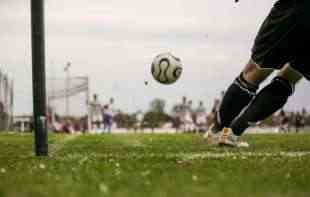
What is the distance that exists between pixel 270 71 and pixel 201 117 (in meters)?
32.7

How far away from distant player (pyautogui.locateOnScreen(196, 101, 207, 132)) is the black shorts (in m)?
32.1

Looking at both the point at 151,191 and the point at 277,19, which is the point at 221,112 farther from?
the point at 151,191

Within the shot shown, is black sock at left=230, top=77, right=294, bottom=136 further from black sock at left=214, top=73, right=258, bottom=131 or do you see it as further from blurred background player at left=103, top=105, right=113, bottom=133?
blurred background player at left=103, top=105, right=113, bottom=133

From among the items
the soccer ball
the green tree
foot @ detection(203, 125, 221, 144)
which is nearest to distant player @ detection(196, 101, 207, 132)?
the green tree

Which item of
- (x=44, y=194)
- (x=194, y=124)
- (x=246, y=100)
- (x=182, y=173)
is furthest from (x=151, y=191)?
(x=194, y=124)

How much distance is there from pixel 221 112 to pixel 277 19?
1.74 meters

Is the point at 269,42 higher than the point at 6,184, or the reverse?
the point at 269,42

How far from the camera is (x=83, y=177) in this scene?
4.35 metres

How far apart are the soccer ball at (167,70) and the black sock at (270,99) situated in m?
5.88

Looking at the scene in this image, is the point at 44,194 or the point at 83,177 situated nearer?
the point at 44,194

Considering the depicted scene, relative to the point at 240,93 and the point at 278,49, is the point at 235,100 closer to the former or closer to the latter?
the point at 240,93

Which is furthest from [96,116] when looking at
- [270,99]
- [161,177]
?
[161,177]

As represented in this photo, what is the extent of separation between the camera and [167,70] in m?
13.2

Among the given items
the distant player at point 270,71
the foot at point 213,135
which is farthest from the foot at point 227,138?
the foot at point 213,135
